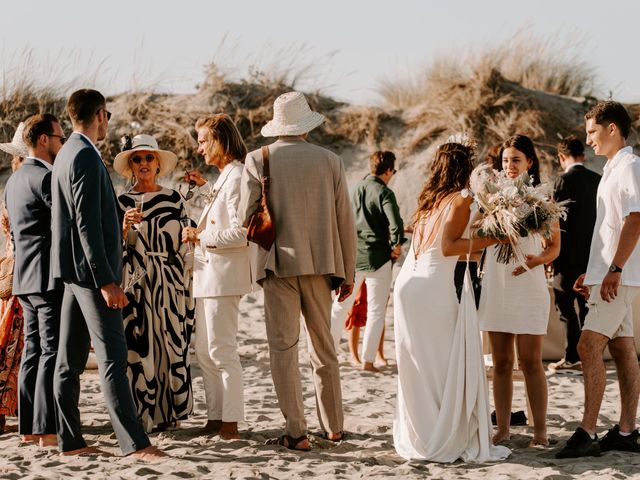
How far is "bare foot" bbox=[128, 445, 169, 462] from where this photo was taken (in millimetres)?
5277

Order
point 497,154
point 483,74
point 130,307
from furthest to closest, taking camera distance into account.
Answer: point 483,74 → point 497,154 → point 130,307

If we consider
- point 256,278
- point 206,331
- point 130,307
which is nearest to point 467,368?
point 256,278

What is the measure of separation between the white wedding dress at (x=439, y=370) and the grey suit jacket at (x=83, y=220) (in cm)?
171

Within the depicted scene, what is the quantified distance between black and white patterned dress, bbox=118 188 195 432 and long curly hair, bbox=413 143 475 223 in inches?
74.4

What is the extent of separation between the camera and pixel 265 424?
21.5 feet

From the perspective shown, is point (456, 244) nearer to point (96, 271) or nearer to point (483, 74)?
point (96, 271)

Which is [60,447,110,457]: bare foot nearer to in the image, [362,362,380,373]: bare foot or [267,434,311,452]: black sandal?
[267,434,311,452]: black sandal

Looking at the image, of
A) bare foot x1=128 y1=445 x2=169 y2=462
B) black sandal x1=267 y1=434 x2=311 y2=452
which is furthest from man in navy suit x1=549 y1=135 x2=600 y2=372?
bare foot x1=128 y1=445 x2=169 y2=462

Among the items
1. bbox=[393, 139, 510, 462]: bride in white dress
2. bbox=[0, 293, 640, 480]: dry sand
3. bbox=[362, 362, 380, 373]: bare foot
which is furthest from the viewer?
bbox=[362, 362, 380, 373]: bare foot

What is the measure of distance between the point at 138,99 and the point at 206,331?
11817mm

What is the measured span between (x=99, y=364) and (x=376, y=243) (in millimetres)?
4156

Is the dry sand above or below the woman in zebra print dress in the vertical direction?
below

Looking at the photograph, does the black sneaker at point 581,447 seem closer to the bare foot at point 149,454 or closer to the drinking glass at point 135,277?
the bare foot at point 149,454

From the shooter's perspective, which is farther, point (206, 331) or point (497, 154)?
point (497, 154)
